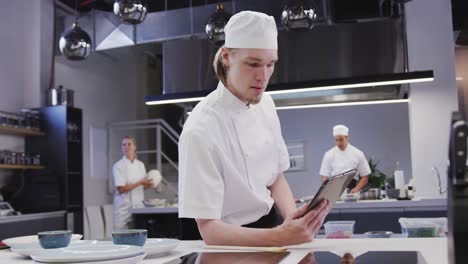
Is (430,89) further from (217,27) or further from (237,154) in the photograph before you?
(237,154)

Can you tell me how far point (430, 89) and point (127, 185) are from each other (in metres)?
3.76

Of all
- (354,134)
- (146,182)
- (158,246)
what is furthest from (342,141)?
(158,246)

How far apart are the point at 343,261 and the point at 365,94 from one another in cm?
528

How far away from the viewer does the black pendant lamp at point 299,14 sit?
3.94m

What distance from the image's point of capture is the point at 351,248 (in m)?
1.39

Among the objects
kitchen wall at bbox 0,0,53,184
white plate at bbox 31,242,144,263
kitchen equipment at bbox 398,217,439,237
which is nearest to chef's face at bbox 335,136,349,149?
kitchen wall at bbox 0,0,53,184

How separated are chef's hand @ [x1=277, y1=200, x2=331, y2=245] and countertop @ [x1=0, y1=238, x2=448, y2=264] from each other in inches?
1.1

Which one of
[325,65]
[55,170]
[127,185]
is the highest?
[325,65]

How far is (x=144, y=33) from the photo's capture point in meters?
6.66

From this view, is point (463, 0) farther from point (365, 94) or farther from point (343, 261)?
point (343, 261)

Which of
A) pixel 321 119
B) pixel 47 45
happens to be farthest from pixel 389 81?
pixel 47 45

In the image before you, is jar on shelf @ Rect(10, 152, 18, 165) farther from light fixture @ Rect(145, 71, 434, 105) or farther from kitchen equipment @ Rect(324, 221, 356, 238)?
kitchen equipment @ Rect(324, 221, 356, 238)

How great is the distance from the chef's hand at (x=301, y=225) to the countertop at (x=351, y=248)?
3 cm

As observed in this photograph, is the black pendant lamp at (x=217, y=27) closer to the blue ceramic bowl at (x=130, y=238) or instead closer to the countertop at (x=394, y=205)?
the countertop at (x=394, y=205)
